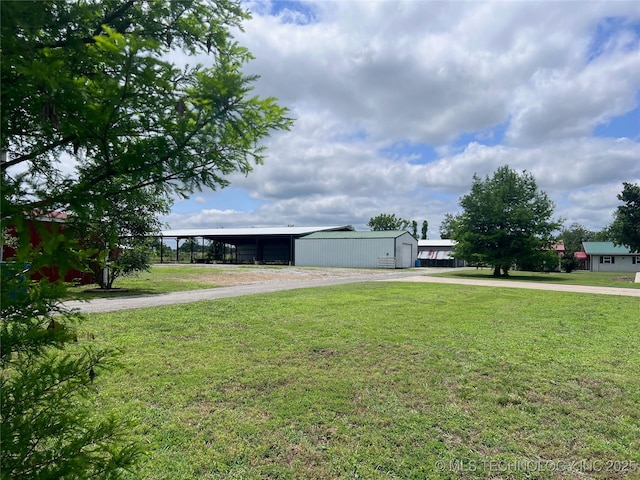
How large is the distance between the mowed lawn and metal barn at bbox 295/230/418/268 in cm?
3098

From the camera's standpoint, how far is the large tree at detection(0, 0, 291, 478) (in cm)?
136

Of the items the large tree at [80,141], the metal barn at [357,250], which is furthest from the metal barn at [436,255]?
the large tree at [80,141]

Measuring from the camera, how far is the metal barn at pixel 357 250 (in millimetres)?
38531

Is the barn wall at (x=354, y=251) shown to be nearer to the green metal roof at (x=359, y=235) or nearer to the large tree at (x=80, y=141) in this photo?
the green metal roof at (x=359, y=235)

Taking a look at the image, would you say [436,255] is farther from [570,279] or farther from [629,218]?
[570,279]

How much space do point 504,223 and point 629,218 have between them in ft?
45.4

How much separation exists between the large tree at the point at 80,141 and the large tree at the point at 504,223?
26.9m

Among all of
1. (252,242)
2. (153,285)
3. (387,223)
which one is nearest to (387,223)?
(387,223)

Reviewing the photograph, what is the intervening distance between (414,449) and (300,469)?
93 cm

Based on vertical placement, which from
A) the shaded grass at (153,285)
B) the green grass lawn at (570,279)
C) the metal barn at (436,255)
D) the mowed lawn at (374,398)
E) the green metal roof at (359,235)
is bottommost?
the green grass lawn at (570,279)

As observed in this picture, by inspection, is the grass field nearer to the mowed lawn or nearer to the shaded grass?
the shaded grass

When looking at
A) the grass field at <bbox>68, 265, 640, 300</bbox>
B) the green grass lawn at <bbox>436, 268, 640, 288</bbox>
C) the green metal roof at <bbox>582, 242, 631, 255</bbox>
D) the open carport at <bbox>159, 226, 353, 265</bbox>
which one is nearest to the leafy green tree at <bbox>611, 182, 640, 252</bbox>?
the green grass lawn at <bbox>436, 268, 640, 288</bbox>

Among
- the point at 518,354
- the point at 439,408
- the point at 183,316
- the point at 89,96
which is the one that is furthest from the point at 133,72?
the point at 183,316

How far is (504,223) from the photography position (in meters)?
26.7
